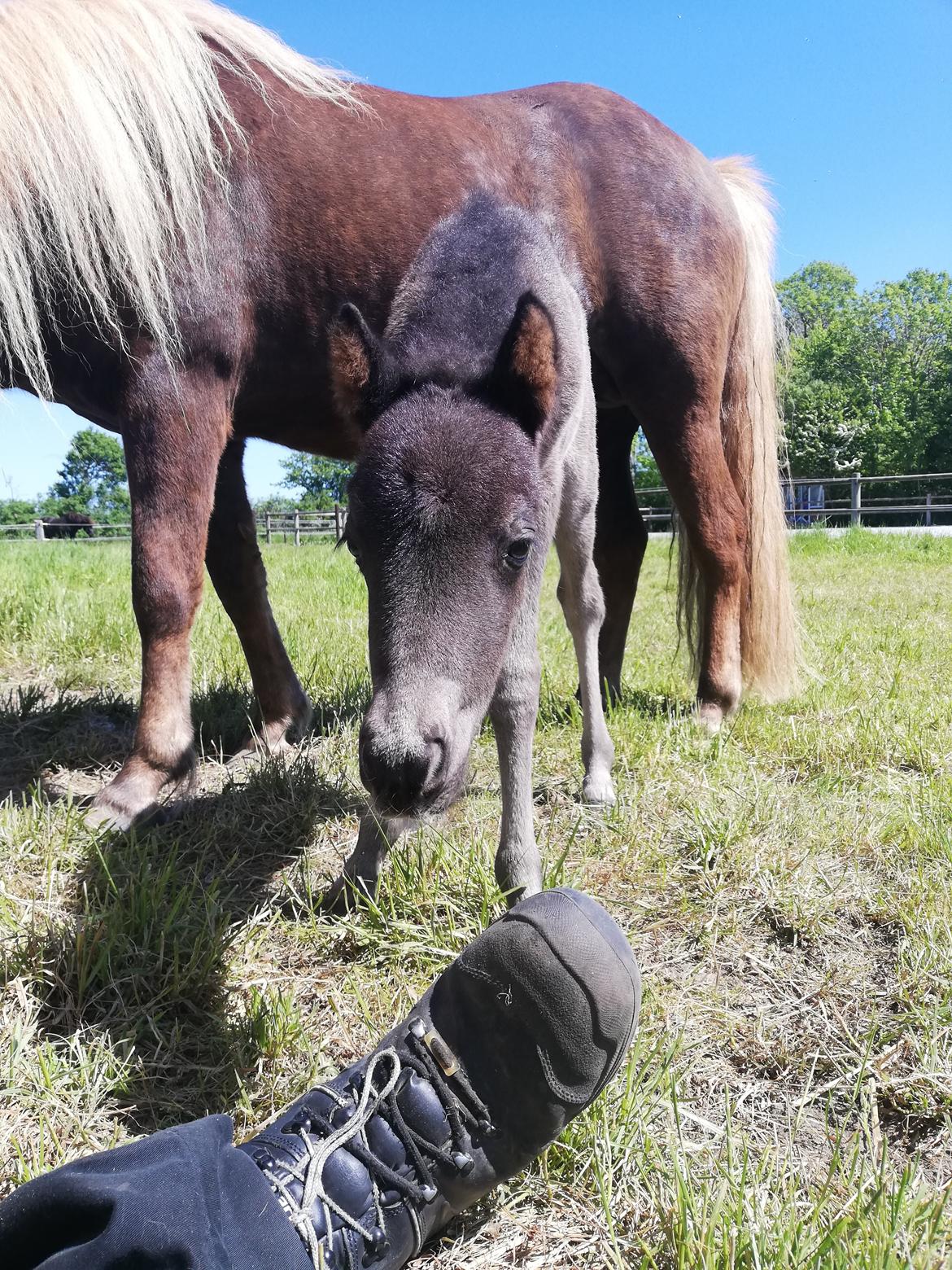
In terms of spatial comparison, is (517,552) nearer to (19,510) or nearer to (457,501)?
(457,501)

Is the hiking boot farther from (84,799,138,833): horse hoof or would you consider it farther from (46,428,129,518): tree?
(46,428,129,518): tree

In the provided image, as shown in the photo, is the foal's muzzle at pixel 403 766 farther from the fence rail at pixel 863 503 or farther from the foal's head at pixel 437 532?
the fence rail at pixel 863 503

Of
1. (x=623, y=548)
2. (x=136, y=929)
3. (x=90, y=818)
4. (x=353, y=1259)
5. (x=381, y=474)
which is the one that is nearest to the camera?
(x=353, y=1259)

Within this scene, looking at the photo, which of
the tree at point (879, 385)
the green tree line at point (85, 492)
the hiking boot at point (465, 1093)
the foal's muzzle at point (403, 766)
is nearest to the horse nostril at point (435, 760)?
the foal's muzzle at point (403, 766)

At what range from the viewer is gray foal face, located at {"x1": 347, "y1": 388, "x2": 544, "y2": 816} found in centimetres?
145

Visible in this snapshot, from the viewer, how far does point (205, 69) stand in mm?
2371

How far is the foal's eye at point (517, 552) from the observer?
1661mm

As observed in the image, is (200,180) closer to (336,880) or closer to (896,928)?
(336,880)

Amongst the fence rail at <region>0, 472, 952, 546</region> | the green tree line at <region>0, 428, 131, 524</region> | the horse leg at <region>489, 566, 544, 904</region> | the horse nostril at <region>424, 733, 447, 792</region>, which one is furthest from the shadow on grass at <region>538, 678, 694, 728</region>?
the green tree line at <region>0, 428, 131, 524</region>

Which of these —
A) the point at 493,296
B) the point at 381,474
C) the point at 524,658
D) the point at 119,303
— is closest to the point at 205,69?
the point at 119,303

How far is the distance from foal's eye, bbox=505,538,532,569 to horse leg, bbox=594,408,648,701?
2.01 metres

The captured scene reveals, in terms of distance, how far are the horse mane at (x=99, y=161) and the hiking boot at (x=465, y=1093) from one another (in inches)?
72.3

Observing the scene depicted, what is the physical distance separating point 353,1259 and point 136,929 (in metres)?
0.84

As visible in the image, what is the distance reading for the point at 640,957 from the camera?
1.77m
